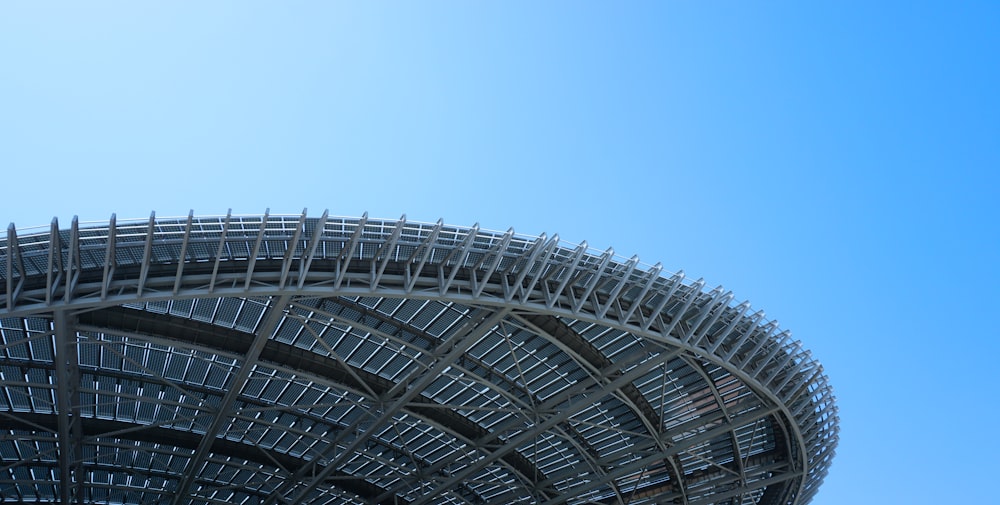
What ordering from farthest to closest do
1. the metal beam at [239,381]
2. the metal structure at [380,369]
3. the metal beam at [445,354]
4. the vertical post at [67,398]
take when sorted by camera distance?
the metal beam at [445,354] < the metal beam at [239,381] < the vertical post at [67,398] < the metal structure at [380,369]

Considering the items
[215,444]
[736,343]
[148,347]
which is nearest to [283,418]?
[215,444]

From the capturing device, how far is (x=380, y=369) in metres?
30.2

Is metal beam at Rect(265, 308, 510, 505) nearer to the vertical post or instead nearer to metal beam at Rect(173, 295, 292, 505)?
metal beam at Rect(173, 295, 292, 505)

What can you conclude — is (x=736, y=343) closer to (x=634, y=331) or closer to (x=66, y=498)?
(x=634, y=331)

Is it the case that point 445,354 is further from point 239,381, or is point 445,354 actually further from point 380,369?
point 239,381

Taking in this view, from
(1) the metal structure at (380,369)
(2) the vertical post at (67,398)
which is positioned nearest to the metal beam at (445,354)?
(1) the metal structure at (380,369)

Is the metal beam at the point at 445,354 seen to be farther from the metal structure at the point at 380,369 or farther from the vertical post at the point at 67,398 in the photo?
the vertical post at the point at 67,398

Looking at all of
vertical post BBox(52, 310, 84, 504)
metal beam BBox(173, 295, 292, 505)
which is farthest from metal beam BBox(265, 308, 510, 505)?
vertical post BBox(52, 310, 84, 504)

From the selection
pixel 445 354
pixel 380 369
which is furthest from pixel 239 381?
pixel 445 354

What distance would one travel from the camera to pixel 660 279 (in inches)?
1019

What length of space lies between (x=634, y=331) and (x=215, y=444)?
65.6 ft

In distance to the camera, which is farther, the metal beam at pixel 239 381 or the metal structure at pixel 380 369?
the metal beam at pixel 239 381

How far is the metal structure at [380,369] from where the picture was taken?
21.7 meters

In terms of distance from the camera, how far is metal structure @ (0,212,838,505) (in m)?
21.7
